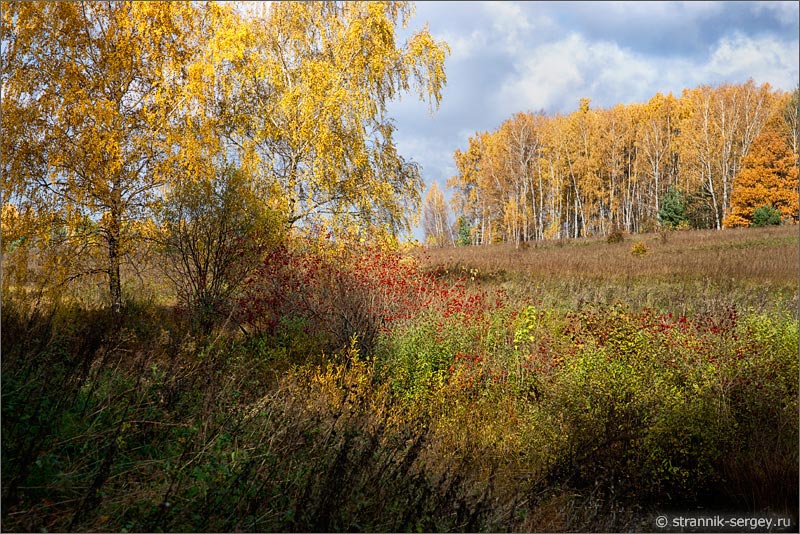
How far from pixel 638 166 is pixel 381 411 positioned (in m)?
42.0

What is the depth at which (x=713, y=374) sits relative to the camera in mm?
5449

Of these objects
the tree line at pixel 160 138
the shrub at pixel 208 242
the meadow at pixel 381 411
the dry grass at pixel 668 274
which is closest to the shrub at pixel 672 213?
the dry grass at pixel 668 274

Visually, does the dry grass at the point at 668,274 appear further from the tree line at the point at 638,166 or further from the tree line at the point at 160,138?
the tree line at the point at 638,166

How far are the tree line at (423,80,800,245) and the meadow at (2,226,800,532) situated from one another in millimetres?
25906

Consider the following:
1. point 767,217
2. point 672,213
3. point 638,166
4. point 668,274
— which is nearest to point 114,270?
point 668,274

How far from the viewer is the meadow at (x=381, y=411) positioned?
291cm

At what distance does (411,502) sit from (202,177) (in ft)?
21.6

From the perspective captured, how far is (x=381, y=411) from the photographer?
511 cm

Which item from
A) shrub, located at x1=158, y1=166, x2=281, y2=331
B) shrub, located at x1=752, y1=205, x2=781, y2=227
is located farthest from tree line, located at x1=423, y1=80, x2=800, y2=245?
shrub, located at x1=158, y1=166, x2=281, y2=331

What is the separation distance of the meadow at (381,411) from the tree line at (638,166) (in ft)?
85.0

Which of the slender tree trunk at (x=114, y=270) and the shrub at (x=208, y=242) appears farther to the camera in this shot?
the slender tree trunk at (x=114, y=270)

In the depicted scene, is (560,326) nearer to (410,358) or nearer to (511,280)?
(410,358)

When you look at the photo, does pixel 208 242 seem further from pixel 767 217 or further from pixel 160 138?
pixel 767 217

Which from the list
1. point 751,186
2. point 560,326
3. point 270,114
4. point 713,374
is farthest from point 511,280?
point 751,186
